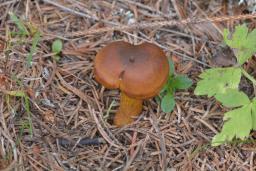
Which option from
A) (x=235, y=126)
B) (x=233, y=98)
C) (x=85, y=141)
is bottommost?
(x=85, y=141)

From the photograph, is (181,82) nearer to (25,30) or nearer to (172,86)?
(172,86)

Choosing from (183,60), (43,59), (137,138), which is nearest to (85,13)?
(43,59)

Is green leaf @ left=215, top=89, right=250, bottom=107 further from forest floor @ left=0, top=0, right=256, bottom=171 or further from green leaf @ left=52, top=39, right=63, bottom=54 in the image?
green leaf @ left=52, top=39, right=63, bottom=54

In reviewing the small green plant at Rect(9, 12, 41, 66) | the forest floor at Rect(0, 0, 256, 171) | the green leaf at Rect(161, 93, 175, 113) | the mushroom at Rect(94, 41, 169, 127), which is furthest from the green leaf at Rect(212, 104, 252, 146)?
the small green plant at Rect(9, 12, 41, 66)

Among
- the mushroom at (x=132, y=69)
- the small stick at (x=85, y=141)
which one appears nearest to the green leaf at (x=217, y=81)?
the mushroom at (x=132, y=69)

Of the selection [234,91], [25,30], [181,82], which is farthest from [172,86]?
[25,30]
